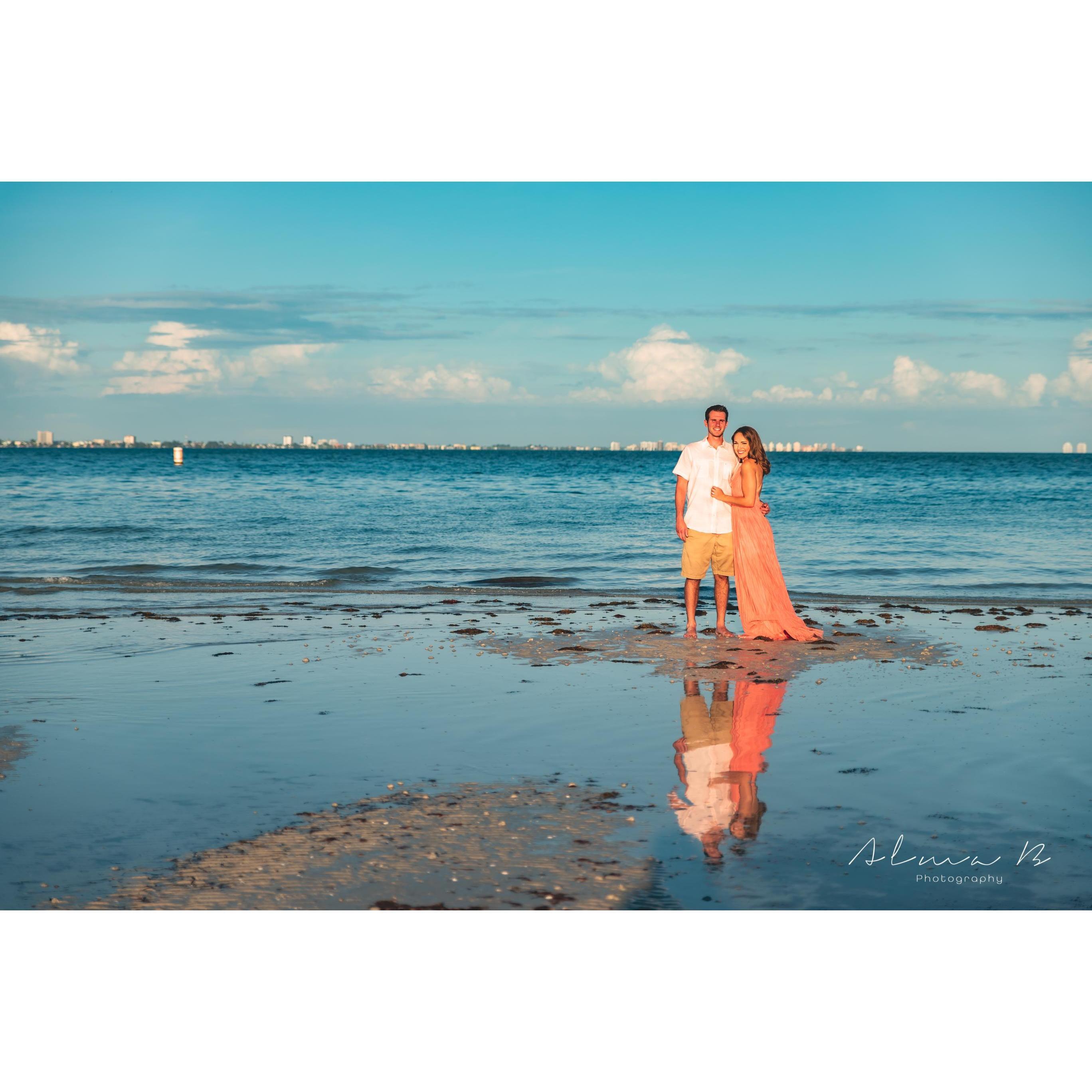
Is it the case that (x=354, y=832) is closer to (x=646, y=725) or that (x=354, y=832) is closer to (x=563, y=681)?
(x=646, y=725)

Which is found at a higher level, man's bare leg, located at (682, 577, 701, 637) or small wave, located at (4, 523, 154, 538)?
small wave, located at (4, 523, 154, 538)

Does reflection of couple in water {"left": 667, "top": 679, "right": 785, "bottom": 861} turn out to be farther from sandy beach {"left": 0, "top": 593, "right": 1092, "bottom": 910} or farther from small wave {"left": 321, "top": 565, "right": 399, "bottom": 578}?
small wave {"left": 321, "top": 565, "right": 399, "bottom": 578}

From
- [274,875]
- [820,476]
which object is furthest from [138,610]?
[820,476]

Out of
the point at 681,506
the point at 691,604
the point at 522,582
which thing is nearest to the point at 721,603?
the point at 691,604

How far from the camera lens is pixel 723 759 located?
A: 5.45 meters

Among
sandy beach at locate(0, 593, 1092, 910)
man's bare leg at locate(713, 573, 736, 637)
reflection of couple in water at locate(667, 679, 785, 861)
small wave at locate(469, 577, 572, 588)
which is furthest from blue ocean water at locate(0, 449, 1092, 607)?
reflection of couple in water at locate(667, 679, 785, 861)

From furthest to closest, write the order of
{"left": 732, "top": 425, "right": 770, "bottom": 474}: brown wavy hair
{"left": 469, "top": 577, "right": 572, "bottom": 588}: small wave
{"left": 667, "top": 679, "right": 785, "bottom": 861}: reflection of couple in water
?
{"left": 469, "top": 577, "right": 572, "bottom": 588}: small wave < {"left": 732, "top": 425, "right": 770, "bottom": 474}: brown wavy hair < {"left": 667, "top": 679, "right": 785, "bottom": 861}: reflection of couple in water

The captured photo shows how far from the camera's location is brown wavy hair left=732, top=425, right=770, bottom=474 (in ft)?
30.7

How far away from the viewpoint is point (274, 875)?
151 inches

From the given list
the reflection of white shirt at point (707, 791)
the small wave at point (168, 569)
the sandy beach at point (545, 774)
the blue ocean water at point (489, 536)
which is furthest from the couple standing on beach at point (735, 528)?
the small wave at point (168, 569)

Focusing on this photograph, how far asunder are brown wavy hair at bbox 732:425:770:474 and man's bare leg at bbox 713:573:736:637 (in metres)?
1.25

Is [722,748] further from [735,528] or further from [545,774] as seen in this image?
[735,528]

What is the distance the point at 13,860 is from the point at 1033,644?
8.95 m

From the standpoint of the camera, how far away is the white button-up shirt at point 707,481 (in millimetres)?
9602
